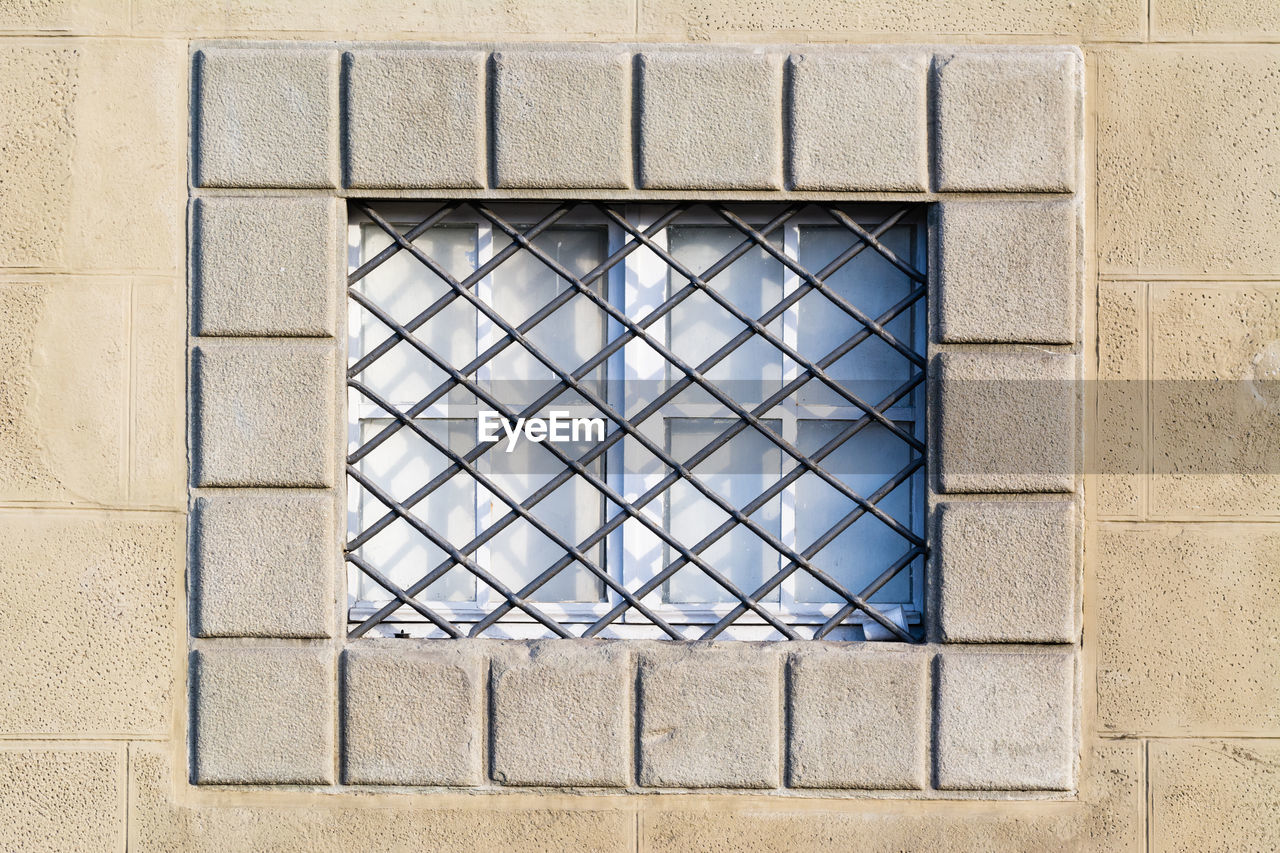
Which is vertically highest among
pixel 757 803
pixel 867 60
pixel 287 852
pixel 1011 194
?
pixel 867 60

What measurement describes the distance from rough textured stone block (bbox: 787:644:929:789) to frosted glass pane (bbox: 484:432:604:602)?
0.76 metres

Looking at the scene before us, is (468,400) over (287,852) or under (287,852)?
over

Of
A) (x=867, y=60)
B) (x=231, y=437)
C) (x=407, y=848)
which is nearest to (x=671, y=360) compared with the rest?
(x=867, y=60)

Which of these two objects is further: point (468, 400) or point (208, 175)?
point (468, 400)

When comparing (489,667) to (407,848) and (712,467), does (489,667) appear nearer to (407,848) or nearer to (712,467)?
(407,848)

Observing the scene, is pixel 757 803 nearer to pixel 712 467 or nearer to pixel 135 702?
pixel 712 467

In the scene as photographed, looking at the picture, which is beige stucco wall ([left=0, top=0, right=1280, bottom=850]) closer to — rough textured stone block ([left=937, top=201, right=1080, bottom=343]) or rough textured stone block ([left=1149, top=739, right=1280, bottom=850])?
rough textured stone block ([left=1149, top=739, right=1280, bottom=850])

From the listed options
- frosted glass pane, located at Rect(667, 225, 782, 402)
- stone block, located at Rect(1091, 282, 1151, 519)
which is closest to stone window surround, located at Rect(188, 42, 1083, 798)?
stone block, located at Rect(1091, 282, 1151, 519)

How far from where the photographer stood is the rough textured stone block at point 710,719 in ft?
8.41

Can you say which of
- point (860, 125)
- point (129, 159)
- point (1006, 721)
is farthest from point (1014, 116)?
point (129, 159)

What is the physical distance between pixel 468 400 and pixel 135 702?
4.68 feet

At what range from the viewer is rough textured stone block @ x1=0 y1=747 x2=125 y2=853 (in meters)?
2.62

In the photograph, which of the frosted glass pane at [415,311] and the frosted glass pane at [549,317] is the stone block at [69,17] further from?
the frosted glass pane at [549,317]

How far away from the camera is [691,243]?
9.14ft
